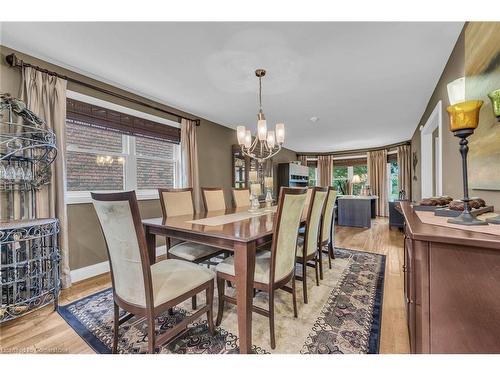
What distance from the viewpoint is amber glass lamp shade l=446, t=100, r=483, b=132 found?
935mm

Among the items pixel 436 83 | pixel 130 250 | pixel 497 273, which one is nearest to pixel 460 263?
pixel 497 273

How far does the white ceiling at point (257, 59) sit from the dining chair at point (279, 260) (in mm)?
1376

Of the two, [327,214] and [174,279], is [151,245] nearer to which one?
[174,279]

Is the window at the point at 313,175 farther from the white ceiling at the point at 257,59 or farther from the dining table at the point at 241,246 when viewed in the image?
the dining table at the point at 241,246

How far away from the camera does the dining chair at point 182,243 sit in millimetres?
2061

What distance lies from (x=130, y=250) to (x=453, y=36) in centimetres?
288

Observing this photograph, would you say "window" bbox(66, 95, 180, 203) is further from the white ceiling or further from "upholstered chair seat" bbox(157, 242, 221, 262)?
"upholstered chair seat" bbox(157, 242, 221, 262)

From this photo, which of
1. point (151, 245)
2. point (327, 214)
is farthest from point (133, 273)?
point (327, 214)

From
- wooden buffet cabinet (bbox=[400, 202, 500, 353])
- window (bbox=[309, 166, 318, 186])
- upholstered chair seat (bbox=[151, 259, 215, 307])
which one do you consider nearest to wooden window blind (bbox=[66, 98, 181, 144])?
upholstered chair seat (bbox=[151, 259, 215, 307])

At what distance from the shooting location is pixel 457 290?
0.77m

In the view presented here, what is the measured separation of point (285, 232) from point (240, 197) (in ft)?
5.89

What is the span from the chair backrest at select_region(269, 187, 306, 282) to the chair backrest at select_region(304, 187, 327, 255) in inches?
13.5

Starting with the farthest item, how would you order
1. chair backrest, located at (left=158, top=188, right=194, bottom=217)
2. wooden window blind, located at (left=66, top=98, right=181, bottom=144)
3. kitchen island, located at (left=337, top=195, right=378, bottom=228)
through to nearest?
kitchen island, located at (left=337, top=195, right=378, bottom=228) < wooden window blind, located at (left=66, top=98, right=181, bottom=144) < chair backrest, located at (left=158, top=188, right=194, bottom=217)

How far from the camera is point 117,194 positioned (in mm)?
1069
